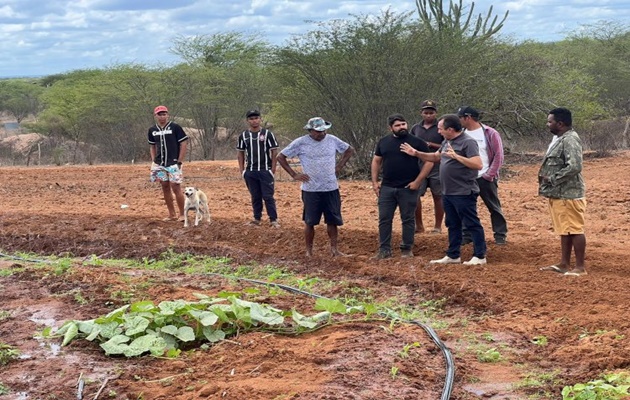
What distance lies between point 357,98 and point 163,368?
47.7ft

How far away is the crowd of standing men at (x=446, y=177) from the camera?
7.35m

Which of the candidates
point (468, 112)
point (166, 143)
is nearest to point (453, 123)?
point (468, 112)

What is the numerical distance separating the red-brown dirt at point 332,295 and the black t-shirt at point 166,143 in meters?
0.96

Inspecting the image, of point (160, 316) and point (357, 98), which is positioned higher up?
point (357, 98)

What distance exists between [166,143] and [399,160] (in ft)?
12.4

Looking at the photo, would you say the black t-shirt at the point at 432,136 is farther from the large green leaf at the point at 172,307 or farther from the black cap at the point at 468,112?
the large green leaf at the point at 172,307

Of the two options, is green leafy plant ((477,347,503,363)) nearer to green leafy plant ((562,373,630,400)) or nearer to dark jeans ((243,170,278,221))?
green leafy plant ((562,373,630,400))

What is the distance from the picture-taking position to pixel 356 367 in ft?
16.2

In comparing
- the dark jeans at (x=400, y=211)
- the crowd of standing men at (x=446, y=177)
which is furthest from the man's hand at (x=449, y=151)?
the dark jeans at (x=400, y=211)

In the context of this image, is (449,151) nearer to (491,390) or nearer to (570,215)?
(570,215)

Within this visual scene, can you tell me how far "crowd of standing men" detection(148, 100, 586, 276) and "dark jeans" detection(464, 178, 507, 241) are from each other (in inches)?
0.5

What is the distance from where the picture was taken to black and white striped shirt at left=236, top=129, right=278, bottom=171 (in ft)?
33.6

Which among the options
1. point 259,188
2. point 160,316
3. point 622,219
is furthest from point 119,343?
point 622,219

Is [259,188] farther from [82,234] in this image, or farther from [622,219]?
[622,219]
